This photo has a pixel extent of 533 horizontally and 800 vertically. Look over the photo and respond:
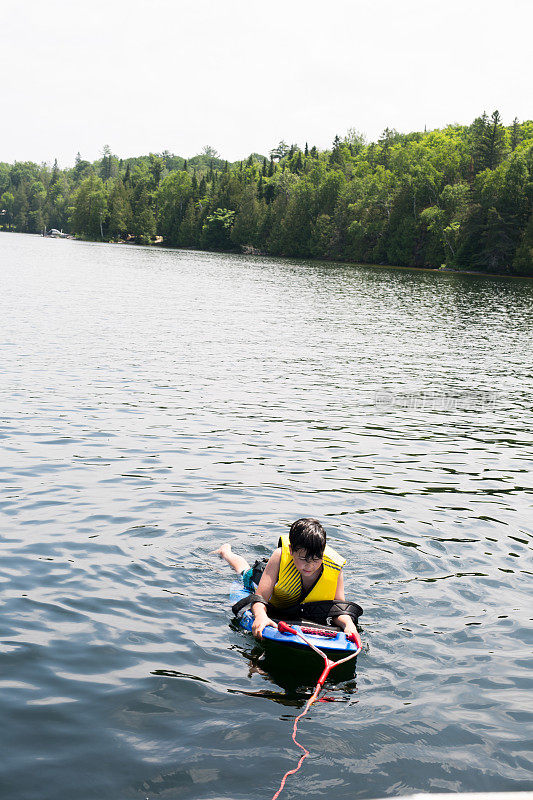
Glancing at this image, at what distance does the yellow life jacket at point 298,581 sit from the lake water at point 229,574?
23.9 inches

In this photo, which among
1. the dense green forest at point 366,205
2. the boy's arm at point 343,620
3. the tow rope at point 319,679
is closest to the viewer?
the tow rope at point 319,679

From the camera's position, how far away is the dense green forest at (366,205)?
98.5 meters

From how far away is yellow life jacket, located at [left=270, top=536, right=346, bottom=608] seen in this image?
24.8 ft

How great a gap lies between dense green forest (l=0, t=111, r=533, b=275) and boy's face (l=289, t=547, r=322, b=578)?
298ft

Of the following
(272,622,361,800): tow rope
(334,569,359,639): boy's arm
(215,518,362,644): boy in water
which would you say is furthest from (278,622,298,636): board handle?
(334,569,359,639): boy's arm

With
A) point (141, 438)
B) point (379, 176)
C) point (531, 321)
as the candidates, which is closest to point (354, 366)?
point (141, 438)

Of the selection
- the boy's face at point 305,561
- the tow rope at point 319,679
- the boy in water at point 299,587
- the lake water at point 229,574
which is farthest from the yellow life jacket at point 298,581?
the lake water at point 229,574

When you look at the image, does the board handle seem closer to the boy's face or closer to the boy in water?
the boy in water

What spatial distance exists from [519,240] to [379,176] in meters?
43.7

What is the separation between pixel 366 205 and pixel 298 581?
4898 inches

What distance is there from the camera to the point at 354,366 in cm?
2522

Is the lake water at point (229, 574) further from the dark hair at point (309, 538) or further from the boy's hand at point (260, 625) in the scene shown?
the dark hair at point (309, 538)

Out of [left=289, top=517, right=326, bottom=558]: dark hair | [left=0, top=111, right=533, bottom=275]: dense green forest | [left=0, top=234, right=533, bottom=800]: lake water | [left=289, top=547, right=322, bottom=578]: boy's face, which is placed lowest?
[left=0, top=234, right=533, bottom=800]: lake water

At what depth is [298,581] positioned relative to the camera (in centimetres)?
762
